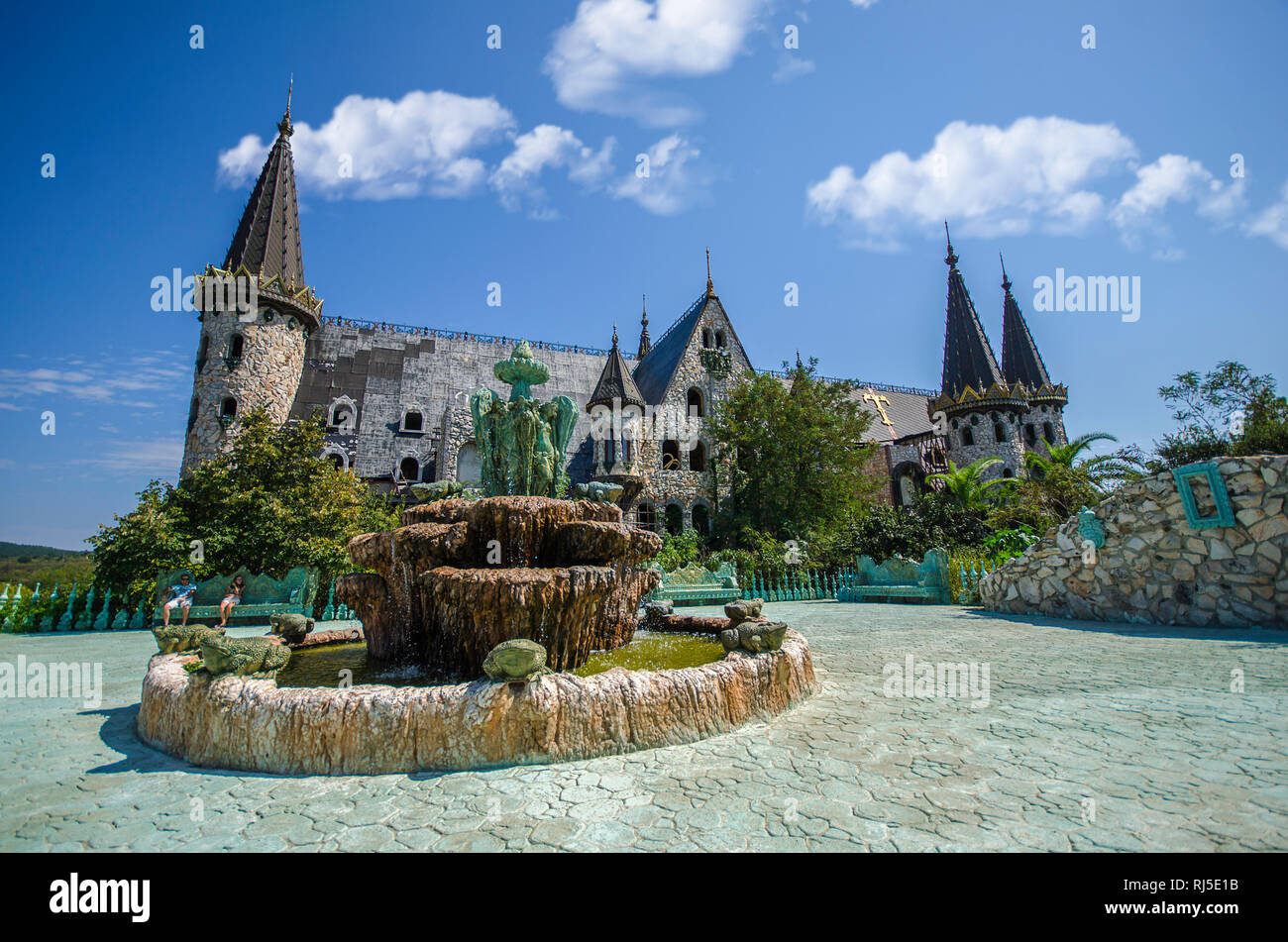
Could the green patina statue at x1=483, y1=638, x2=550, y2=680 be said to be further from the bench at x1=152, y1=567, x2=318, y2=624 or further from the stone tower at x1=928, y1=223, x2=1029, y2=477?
the stone tower at x1=928, y1=223, x2=1029, y2=477

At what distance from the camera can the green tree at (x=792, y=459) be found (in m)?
23.9

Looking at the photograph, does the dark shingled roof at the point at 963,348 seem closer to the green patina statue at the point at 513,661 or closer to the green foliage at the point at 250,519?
the green foliage at the point at 250,519

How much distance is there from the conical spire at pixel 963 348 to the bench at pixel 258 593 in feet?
116

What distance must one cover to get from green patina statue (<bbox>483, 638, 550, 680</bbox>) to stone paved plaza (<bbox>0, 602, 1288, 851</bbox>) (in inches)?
22.1

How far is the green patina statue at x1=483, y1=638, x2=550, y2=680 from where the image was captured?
3.55m

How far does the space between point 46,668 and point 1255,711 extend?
42.8 ft

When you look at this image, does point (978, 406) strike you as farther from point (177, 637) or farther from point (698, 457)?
point (177, 637)

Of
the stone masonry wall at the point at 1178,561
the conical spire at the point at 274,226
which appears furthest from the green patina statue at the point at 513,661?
the conical spire at the point at 274,226

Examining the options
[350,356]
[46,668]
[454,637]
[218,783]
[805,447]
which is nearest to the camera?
[218,783]

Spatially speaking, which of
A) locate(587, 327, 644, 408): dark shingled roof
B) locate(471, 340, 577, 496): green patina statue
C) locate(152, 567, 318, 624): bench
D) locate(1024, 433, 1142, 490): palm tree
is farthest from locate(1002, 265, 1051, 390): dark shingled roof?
locate(152, 567, 318, 624): bench
